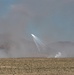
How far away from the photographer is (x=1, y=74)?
55.0 meters

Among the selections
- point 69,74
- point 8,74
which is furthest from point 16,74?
point 69,74

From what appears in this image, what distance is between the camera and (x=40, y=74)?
179 ft

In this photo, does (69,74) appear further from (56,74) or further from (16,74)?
(16,74)

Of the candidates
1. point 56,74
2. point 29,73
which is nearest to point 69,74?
point 56,74

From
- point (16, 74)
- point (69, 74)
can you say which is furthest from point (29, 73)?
point (69, 74)

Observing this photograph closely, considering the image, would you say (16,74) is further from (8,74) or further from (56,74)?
(56,74)

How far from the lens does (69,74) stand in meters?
55.2

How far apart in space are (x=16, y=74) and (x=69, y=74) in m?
9.24

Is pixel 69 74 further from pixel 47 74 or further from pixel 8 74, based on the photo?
pixel 8 74

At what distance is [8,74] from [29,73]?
3885 millimetres

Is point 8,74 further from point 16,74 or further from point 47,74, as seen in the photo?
point 47,74

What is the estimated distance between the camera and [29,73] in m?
56.6

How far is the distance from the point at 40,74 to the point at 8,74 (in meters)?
5.61

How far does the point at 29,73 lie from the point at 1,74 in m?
5.08
